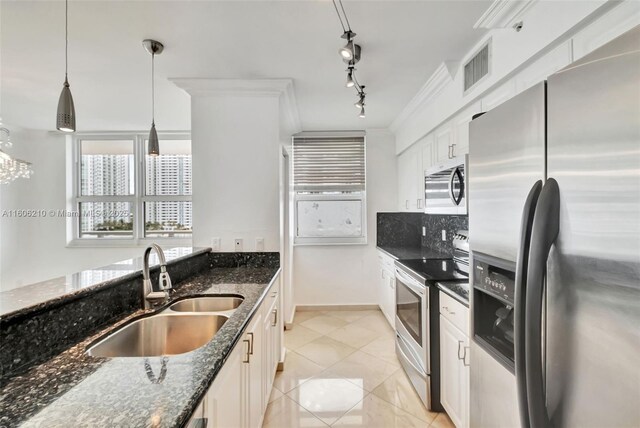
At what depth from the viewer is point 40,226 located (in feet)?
13.3

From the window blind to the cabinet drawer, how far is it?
252 cm

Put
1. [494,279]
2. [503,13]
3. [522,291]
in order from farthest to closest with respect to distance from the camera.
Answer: [503,13] < [494,279] < [522,291]

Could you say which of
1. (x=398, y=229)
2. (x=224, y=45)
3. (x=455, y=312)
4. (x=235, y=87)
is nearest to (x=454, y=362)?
(x=455, y=312)

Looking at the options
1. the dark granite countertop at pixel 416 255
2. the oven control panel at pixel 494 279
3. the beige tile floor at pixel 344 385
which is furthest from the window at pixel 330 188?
the oven control panel at pixel 494 279

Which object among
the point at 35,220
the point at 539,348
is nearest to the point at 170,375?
the point at 539,348

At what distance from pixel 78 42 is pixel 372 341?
3584 mm

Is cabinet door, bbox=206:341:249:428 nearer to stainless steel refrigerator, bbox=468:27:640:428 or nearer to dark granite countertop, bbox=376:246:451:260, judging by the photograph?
stainless steel refrigerator, bbox=468:27:640:428

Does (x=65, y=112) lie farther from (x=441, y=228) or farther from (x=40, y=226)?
(x=40, y=226)

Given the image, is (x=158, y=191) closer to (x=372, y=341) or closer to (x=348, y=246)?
(x=348, y=246)

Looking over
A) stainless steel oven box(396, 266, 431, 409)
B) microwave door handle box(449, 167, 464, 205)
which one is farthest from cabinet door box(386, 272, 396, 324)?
microwave door handle box(449, 167, 464, 205)

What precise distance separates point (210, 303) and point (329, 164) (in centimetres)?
283

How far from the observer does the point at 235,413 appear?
1211 mm

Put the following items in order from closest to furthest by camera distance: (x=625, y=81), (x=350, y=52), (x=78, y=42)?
(x=625, y=81) → (x=350, y=52) → (x=78, y=42)

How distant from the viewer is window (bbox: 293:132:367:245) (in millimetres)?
4137
